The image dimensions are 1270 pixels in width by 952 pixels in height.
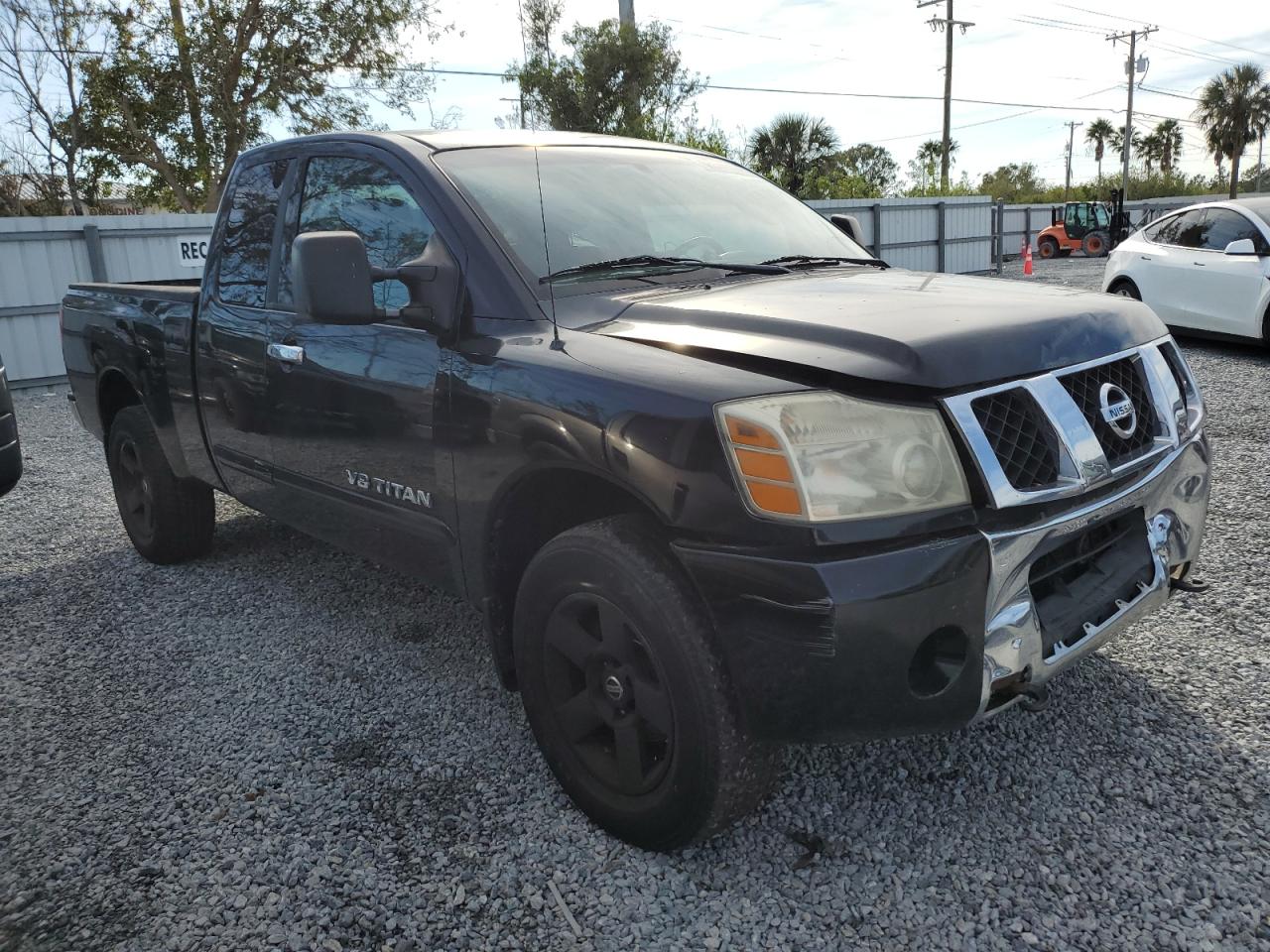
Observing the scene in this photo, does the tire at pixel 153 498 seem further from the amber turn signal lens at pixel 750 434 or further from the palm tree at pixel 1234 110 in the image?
the palm tree at pixel 1234 110

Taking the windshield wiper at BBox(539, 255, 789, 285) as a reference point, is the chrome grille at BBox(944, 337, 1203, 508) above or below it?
below

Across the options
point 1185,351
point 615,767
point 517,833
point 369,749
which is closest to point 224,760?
point 369,749

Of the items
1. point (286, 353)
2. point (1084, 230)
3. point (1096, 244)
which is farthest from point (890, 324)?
point (1084, 230)

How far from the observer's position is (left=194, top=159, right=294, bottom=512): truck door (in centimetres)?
352

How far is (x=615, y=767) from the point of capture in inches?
93.2

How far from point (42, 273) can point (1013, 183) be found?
6335 cm

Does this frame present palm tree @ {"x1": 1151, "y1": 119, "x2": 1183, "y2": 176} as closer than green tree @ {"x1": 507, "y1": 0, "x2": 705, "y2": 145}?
No

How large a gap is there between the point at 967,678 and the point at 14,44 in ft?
82.2

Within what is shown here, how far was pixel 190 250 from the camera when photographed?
1337 cm

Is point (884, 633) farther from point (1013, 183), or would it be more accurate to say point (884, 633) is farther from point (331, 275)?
point (1013, 183)

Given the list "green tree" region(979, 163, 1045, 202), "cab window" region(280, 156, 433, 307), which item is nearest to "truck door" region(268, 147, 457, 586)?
"cab window" region(280, 156, 433, 307)

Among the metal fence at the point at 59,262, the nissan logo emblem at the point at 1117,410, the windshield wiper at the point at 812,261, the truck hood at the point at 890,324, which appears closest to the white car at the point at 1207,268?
the windshield wiper at the point at 812,261

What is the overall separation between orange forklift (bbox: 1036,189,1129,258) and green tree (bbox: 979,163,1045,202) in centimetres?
2592

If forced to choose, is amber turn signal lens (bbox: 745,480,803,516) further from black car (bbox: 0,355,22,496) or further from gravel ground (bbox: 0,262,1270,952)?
black car (bbox: 0,355,22,496)
